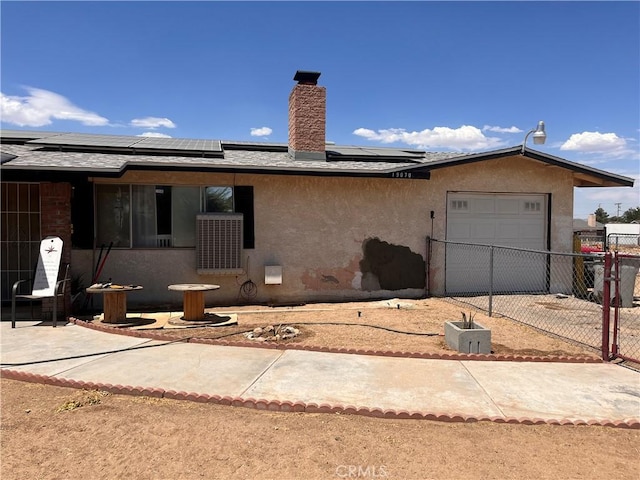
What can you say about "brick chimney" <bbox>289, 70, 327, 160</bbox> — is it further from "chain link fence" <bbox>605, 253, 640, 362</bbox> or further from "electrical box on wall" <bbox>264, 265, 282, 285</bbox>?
"chain link fence" <bbox>605, 253, 640, 362</bbox>

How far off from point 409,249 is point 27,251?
850 cm

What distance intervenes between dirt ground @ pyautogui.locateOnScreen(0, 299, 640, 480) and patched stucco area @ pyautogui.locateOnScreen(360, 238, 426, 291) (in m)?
6.91

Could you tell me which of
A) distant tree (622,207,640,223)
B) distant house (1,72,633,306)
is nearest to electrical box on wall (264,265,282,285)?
distant house (1,72,633,306)

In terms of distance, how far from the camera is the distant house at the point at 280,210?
31.7 feet

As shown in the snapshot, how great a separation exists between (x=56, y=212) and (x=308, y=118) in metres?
6.14

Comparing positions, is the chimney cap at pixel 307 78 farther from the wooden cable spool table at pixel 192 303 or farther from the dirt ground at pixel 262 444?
the dirt ground at pixel 262 444

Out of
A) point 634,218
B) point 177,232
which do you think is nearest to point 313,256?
point 177,232

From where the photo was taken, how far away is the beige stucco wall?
389 inches

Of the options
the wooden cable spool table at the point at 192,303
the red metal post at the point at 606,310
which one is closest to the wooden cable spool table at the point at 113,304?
the wooden cable spool table at the point at 192,303

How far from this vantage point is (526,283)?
12156 millimetres

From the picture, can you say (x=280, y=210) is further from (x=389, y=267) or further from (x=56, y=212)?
(x=56, y=212)

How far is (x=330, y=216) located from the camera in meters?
10.7

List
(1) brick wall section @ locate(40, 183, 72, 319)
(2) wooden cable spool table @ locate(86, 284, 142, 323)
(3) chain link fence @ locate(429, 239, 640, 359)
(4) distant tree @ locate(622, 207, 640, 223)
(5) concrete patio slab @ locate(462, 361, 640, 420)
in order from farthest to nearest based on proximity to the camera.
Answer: (4) distant tree @ locate(622, 207, 640, 223)
(3) chain link fence @ locate(429, 239, 640, 359)
(1) brick wall section @ locate(40, 183, 72, 319)
(2) wooden cable spool table @ locate(86, 284, 142, 323)
(5) concrete patio slab @ locate(462, 361, 640, 420)

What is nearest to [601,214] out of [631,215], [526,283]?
[631,215]
